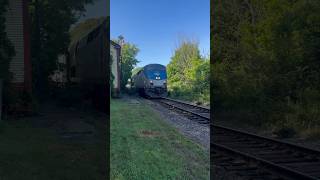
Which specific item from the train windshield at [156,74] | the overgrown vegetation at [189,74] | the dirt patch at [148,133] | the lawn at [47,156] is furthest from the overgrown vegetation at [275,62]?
the dirt patch at [148,133]

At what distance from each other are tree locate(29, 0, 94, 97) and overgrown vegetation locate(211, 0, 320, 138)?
6.32m

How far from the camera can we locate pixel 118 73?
138 inches

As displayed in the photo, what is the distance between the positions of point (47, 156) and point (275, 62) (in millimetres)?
7566

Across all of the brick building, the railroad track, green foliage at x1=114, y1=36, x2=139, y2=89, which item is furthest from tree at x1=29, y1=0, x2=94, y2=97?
the railroad track

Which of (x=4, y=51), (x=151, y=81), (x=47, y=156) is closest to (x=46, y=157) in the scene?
(x=47, y=156)

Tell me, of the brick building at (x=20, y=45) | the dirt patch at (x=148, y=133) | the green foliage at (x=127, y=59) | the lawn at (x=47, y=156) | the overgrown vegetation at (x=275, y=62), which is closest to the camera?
the green foliage at (x=127, y=59)

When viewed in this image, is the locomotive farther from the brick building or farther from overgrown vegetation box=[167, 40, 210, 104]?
the brick building

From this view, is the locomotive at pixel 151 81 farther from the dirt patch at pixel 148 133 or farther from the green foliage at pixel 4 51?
the green foliage at pixel 4 51

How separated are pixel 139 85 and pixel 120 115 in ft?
1.25

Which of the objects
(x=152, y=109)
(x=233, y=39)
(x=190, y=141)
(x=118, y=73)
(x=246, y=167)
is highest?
(x=233, y=39)

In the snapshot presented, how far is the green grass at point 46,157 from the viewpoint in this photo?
18.3ft

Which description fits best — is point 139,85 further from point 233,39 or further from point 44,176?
point 233,39

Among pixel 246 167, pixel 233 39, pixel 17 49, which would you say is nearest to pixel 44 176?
pixel 17 49

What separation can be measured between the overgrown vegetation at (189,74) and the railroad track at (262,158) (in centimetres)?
292
